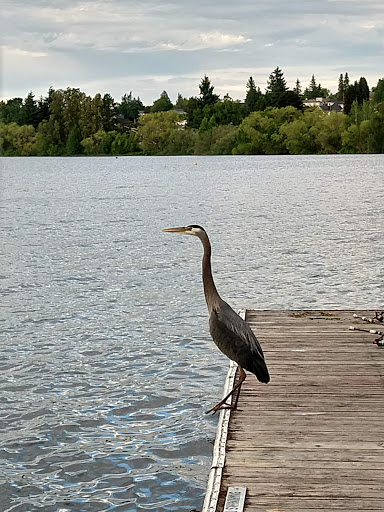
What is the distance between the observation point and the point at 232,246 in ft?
74.4

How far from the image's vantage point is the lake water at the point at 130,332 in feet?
22.1

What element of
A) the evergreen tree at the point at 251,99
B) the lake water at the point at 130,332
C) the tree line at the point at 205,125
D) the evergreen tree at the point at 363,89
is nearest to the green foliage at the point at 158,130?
the tree line at the point at 205,125

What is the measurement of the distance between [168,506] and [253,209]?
3115 centimetres

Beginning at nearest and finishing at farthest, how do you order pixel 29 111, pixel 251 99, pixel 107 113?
pixel 251 99, pixel 107 113, pixel 29 111

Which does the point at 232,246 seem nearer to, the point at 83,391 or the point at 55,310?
the point at 55,310

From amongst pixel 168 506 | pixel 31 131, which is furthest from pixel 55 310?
pixel 31 131

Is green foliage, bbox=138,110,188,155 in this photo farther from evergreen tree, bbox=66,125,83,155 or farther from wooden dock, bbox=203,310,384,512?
wooden dock, bbox=203,310,384,512

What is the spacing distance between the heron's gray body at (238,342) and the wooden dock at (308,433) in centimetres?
29

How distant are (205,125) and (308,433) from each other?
407ft

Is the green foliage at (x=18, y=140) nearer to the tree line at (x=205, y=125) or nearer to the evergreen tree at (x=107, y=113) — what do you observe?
the tree line at (x=205, y=125)

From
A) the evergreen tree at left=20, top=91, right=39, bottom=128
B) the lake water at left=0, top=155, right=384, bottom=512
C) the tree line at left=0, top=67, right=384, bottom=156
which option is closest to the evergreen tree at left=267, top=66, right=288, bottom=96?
the tree line at left=0, top=67, right=384, bottom=156

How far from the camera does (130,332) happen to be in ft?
38.9

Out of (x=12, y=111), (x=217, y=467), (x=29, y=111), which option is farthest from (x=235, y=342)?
(x=12, y=111)

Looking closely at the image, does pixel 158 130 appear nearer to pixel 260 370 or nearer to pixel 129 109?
pixel 129 109
